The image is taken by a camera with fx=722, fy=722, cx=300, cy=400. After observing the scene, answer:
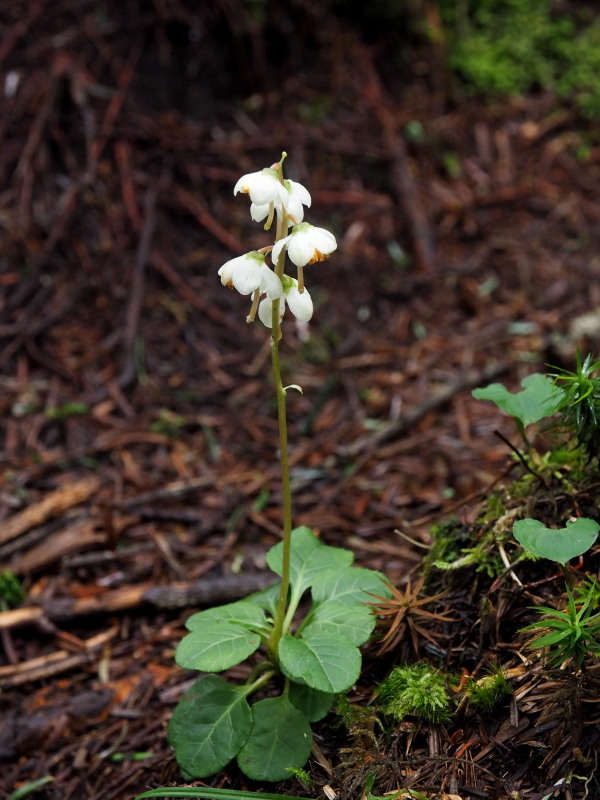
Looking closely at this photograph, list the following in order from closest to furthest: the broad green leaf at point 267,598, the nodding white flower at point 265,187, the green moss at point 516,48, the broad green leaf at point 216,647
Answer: the nodding white flower at point 265,187 → the broad green leaf at point 216,647 → the broad green leaf at point 267,598 → the green moss at point 516,48

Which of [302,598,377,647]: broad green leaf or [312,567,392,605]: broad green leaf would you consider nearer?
[302,598,377,647]: broad green leaf

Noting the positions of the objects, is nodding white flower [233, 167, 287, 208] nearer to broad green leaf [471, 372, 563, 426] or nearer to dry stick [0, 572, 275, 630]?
broad green leaf [471, 372, 563, 426]

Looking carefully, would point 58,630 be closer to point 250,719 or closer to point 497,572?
point 250,719

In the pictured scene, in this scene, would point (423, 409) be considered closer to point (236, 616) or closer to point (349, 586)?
point (349, 586)

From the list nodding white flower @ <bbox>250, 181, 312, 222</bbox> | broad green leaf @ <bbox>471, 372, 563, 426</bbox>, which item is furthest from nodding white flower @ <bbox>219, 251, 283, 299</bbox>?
broad green leaf @ <bbox>471, 372, 563, 426</bbox>

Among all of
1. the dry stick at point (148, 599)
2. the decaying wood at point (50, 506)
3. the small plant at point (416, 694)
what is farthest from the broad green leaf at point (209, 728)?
the decaying wood at point (50, 506)

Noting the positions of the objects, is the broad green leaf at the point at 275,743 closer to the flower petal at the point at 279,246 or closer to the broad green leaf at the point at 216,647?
the broad green leaf at the point at 216,647
